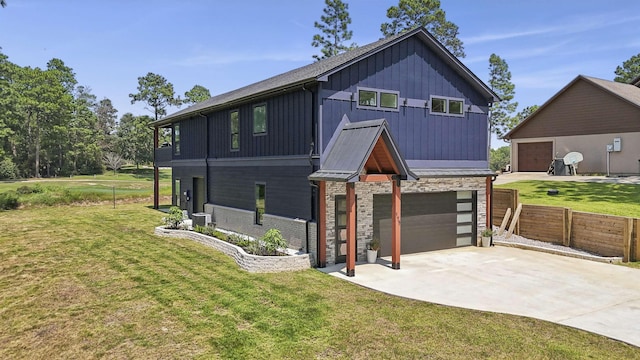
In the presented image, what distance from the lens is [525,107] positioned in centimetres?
6300

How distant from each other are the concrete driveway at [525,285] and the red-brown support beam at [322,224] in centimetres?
45

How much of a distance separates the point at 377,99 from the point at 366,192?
11.4 feet

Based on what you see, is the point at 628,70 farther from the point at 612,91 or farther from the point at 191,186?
the point at 191,186

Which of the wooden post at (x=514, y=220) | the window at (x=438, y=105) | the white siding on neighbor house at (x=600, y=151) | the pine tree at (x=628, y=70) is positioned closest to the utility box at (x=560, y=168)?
the white siding on neighbor house at (x=600, y=151)

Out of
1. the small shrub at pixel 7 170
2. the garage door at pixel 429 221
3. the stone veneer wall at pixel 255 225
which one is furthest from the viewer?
the small shrub at pixel 7 170

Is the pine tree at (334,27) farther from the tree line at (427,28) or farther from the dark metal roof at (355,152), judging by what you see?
the dark metal roof at (355,152)

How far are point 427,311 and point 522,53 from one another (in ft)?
102

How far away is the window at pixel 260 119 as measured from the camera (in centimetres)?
1686

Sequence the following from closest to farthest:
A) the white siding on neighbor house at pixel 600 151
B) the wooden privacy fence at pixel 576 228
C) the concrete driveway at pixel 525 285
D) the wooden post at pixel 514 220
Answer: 1. the concrete driveway at pixel 525 285
2. the wooden privacy fence at pixel 576 228
3. the wooden post at pixel 514 220
4. the white siding on neighbor house at pixel 600 151

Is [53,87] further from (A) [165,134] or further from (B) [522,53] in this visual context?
(B) [522,53]

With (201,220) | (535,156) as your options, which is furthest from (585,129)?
(201,220)

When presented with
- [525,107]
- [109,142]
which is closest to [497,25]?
[525,107]

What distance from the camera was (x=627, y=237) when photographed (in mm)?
13578

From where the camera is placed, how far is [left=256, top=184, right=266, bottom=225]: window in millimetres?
17391
